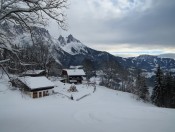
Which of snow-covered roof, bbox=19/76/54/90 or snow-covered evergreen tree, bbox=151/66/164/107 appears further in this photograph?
snow-covered evergreen tree, bbox=151/66/164/107

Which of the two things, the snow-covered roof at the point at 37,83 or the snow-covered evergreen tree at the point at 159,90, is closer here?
the snow-covered roof at the point at 37,83

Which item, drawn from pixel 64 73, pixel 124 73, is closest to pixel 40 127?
pixel 64 73

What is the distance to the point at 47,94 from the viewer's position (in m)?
43.5

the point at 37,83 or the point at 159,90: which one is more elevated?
the point at 37,83

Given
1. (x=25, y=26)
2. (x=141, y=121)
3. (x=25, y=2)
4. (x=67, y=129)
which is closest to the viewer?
(x=25, y=2)

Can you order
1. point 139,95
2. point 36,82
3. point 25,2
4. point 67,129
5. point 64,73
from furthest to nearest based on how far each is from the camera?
point 64,73 < point 139,95 < point 36,82 < point 67,129 < point 25,2

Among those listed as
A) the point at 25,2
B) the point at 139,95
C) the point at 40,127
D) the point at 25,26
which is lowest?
the point at 139,95

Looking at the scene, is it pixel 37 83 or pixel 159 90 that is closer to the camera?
pixel 37 83

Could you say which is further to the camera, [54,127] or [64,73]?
[64,73]

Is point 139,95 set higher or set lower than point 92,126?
lower

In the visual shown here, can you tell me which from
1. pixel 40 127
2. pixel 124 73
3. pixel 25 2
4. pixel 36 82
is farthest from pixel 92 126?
pixel 124 73

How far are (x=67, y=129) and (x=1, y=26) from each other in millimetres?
9006

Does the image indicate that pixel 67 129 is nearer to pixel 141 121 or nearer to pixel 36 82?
pixel 141 121

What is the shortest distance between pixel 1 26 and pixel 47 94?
31913 millimetres
